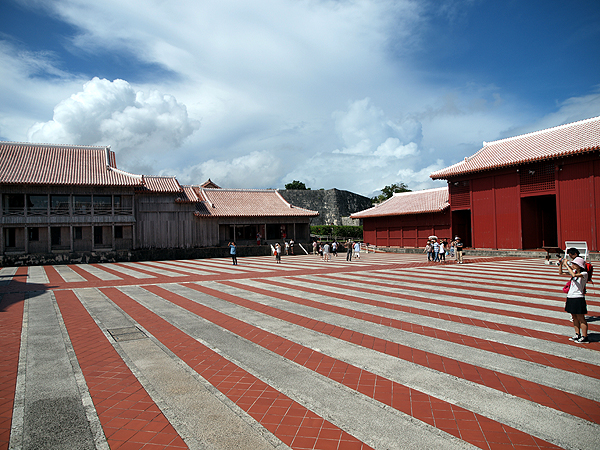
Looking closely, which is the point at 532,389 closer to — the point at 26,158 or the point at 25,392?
the point at 25,392

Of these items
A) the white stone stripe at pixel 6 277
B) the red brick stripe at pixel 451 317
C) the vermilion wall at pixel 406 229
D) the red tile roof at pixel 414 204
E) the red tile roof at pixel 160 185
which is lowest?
the white stone stripe at pixel 6 277

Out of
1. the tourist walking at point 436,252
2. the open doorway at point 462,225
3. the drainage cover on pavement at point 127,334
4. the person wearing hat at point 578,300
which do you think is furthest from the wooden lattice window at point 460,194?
the drainage cover on pavement at point 127,334

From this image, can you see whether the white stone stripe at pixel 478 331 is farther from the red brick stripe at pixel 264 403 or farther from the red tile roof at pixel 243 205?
the red tile roof at pixel 243 205

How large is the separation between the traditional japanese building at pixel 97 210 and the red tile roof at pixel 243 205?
0.33 ft

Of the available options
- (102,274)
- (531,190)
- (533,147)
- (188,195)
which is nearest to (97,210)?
(188,195)

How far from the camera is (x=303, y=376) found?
4867 millimetres

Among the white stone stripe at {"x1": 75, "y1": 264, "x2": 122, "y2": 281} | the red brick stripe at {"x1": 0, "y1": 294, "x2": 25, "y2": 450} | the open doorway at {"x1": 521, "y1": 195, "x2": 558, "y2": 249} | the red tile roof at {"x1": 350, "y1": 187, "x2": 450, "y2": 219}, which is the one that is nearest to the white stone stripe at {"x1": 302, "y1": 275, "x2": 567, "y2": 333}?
the red brick stripe at {"x1": 0, "y1": 294, "x2": 25, "y2": 450}

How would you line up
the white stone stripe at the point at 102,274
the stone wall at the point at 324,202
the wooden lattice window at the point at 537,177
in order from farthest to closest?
the stone wall at the point at 324,202 → the wooden lattice window at the point at 537,177 → the white stone stripe at the point at 102,274

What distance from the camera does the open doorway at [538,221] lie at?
26.1 m

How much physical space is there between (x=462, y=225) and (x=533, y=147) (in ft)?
28.1

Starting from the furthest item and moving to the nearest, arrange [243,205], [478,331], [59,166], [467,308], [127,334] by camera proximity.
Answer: [243,205]
[59,166]
[467,308]
[127,334]
[478,331]

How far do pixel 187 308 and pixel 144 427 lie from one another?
571 centimetres

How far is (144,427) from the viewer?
3.72 meters

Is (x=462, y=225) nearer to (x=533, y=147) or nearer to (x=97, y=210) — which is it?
(x=533, y=147)
